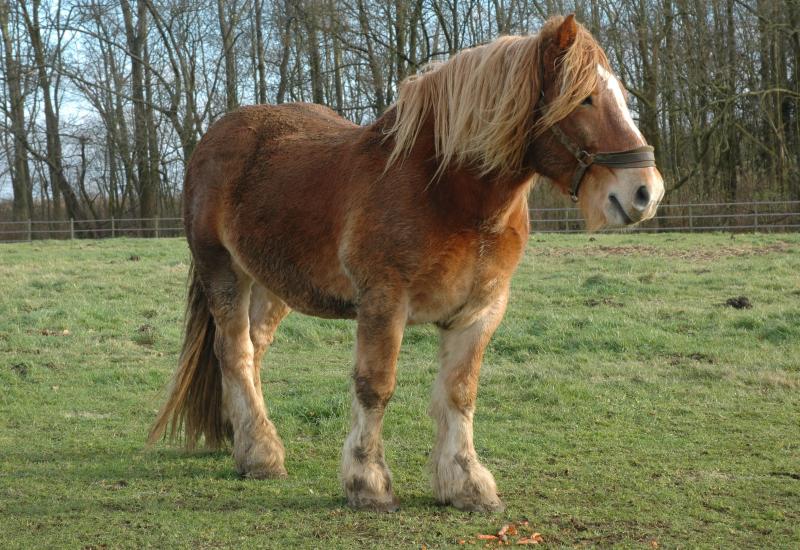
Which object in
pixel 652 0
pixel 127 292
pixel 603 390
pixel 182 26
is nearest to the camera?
pixel 603 390

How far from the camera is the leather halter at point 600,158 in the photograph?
3.36 meters

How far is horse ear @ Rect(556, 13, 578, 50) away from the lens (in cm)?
352

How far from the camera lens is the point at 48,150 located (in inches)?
1356

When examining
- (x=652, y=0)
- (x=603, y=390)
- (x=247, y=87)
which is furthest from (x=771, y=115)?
(x=603, y=390)

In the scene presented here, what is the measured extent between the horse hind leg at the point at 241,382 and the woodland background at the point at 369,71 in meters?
17.0

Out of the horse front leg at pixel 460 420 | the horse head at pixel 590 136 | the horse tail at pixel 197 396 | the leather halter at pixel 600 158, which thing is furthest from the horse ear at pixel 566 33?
the horse tail at pixel 197 396

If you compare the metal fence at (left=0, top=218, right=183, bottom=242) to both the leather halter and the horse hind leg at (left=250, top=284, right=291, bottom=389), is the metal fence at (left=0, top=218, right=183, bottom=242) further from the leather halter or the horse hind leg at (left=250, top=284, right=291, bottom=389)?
the leather halter

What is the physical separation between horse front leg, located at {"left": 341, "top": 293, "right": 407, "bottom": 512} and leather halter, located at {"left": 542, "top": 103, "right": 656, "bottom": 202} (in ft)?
3.23

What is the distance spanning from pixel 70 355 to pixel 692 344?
20.5 ft

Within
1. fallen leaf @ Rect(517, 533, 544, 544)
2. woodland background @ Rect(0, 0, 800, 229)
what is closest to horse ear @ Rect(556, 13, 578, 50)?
fallen leaf @ Rect(517, 533, 544, 544)

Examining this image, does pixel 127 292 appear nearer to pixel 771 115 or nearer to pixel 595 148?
pixel 595 148

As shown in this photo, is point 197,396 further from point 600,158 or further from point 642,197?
point 642,197

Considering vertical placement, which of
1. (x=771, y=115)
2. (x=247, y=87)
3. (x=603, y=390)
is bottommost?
(x=603, y=390)

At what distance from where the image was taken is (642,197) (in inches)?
131
